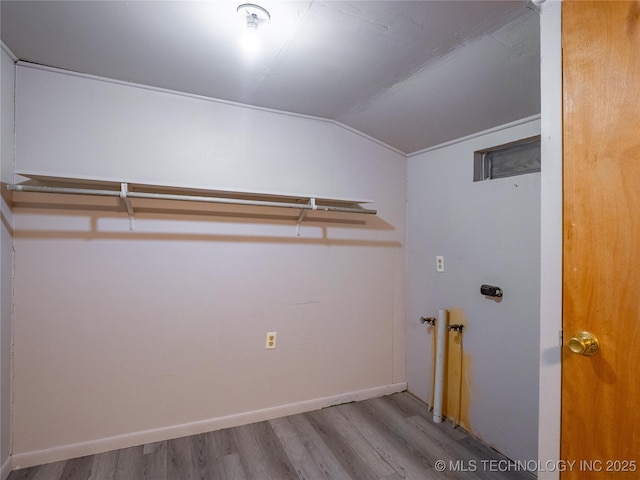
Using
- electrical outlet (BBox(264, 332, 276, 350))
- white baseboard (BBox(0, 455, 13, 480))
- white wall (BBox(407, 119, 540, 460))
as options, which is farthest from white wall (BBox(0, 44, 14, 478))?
white wall (BBox(407, 119, 540, 460))

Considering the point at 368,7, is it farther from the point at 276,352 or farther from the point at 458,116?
the point at 276,352

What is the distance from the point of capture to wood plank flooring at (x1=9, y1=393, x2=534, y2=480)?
168 cm

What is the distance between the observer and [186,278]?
2014 mm

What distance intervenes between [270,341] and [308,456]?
29.0 inches

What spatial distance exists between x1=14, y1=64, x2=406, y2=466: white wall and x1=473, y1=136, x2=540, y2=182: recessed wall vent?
2.29ft

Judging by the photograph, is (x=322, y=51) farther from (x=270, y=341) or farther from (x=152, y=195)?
(x=270, y=341)

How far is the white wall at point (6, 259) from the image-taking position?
5.12ft

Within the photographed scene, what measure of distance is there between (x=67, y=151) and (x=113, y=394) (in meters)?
1.44

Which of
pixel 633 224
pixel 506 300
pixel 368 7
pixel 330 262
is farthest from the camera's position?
pixel 330 262

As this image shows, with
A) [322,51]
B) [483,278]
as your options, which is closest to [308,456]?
[483,278]

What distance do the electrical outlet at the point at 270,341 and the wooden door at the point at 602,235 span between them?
1668 millimetres

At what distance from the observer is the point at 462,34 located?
1352 mm

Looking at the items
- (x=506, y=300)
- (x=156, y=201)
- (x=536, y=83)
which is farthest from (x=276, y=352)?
(x=536, y=83)

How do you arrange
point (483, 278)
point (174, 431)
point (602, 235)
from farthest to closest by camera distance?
point (483, 278) → point (174, 431) → point (602, 235)
